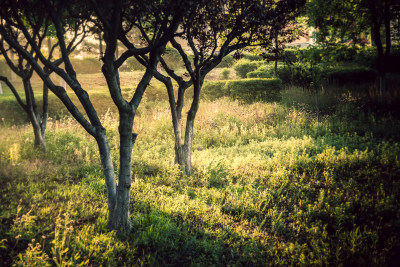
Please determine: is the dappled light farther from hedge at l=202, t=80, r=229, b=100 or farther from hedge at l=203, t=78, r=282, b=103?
hedge at l=202, t=80, r=229, b=100

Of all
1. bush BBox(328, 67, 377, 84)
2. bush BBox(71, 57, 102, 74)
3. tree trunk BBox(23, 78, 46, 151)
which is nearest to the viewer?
tree trunk BBox(23, 78, 46, 151)

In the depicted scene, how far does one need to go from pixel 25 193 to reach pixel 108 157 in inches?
92.6

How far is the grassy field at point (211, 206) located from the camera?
308cm

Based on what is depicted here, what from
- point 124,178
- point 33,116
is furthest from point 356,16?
point 33,116

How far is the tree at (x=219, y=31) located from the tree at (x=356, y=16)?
23.0ft

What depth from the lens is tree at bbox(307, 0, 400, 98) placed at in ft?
32.9

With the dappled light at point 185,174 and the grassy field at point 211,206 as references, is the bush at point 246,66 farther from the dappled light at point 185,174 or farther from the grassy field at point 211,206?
the grassy field at point 211,206

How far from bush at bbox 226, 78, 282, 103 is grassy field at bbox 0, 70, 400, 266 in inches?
241

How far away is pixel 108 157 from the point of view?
345 cm

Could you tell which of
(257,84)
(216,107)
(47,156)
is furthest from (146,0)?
(257,84)

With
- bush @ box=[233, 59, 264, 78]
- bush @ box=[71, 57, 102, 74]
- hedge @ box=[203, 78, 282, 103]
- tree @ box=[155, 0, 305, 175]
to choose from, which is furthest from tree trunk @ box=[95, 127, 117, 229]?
bush @ box=[71, 57, 102, 74]

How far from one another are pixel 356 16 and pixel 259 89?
→ 5642 millimetres

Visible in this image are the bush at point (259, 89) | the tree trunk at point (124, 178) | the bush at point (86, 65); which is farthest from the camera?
the bush at point (86, 65)

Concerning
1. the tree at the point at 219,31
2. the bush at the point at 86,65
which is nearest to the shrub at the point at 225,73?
the bush at the point at 86,65
